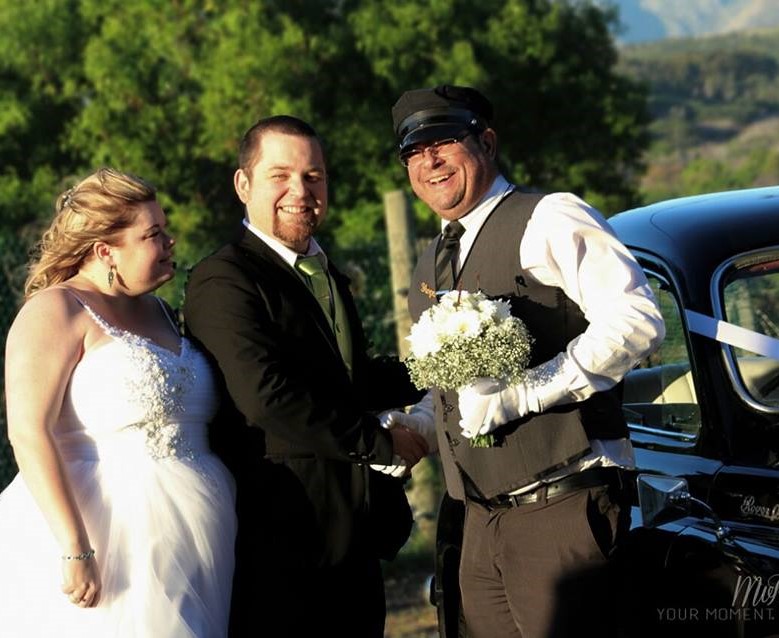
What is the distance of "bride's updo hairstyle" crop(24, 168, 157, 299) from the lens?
13.4ft

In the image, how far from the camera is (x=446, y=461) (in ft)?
13.9

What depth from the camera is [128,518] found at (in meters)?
3.97

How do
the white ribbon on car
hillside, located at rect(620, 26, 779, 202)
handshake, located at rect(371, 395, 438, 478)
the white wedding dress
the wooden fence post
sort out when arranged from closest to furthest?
the white wedding dress, the white ribbon on car, handshake, located at rect(371, 395, 438, 478), the wooden fence post, hillside, located at rect(620, 26, 779, 202)

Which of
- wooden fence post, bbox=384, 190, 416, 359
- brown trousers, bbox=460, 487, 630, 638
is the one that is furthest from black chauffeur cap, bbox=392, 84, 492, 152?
wooden fence post, bbox=384, 190, 416, 359

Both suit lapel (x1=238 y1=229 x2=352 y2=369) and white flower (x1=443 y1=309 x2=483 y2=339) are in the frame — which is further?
suit lapel (x1=238 y1=229 x2=352 y2=369)

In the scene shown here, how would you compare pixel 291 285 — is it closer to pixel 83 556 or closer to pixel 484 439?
pixel 484 439

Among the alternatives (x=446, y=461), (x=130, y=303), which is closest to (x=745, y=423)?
(x=446, y=461)

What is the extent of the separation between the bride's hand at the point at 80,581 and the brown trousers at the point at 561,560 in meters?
1.18

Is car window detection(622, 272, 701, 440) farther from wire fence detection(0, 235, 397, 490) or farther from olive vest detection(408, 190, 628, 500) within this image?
wire fence detection(0, 235, 397, 490)

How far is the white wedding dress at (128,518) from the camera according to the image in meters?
3.93

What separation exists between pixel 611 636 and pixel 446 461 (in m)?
0.76

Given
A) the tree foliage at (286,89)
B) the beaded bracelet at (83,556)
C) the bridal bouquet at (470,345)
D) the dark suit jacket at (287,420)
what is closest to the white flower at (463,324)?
the bridal bouquet at (470,345)

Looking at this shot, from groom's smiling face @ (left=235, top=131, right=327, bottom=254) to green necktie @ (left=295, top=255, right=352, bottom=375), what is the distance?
0.08m

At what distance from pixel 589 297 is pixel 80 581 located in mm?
1684
